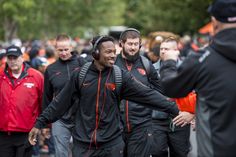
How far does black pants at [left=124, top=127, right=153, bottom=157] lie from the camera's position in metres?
8.60

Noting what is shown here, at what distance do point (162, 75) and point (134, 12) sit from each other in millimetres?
83475

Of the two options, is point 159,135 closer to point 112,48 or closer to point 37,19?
point 112,48

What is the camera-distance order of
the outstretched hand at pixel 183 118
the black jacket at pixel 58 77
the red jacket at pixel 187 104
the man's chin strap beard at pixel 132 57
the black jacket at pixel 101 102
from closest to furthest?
the outstretched hand at pixel 183 118 → the black jacket at pixel 101 102 → the red jacket at pixel 187 104 → the man's chin strap beard at pixel 132 57 → the black jacket at pixel 58 77

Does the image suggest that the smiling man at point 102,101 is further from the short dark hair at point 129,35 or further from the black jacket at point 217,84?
the short dark hair at point 129,35

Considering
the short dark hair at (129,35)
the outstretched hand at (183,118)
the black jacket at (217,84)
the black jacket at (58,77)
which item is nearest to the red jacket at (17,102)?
the black jacket at (58,77)

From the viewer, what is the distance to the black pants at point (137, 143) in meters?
8.60

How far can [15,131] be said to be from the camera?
8.44m

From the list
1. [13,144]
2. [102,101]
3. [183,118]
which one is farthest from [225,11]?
[13,144]

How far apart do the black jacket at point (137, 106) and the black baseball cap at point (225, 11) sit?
4.10 metres

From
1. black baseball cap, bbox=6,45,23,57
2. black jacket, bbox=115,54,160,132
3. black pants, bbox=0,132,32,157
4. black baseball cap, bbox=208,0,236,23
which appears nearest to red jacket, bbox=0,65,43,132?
black pants, bbox=0,132,32,157

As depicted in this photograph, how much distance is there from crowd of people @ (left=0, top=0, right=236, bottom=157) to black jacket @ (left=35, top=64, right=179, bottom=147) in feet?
0.04

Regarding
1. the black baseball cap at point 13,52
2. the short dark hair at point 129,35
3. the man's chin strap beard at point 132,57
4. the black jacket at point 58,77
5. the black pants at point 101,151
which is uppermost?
the short dark hair at point 129,35

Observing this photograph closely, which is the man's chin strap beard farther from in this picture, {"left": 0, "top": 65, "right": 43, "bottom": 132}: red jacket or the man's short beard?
{"left": 0, "top": 65, "right": 43, "bottom": 132}: red jacket

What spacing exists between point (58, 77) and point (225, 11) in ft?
17.0
